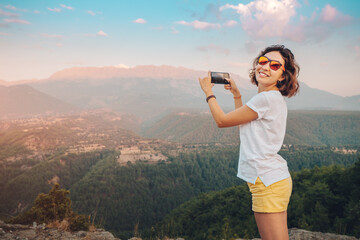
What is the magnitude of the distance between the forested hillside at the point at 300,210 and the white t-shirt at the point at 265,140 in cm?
539

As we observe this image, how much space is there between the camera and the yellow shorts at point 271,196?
239cm

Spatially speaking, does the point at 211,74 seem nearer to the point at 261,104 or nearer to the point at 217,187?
the point at 261,104

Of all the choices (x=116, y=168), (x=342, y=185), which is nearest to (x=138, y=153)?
(x=116, y=168)

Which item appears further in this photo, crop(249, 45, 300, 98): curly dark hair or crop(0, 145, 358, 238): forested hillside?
crop(0, 145, 358, 238): forested hillside

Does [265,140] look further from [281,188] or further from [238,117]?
[281,188]

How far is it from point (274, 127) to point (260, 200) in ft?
2.65

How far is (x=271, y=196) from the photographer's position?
2.39 meters

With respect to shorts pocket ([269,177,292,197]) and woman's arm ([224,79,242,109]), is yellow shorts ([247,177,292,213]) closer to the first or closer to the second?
shorts pocket ([269,177,292,197])

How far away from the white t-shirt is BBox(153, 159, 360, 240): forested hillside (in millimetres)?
5394

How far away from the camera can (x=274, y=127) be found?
8.20 ft

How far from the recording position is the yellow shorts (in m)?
2.39

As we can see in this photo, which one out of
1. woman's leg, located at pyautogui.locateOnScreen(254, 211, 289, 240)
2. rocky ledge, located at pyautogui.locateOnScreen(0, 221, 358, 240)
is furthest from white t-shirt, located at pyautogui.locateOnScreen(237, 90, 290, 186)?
rocky ledge, located at pyautogui.locateOnScreen(0, 221, 358, 240)

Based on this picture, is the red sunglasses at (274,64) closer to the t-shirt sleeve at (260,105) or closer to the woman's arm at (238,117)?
the t-shirt sleeve at (260,105)

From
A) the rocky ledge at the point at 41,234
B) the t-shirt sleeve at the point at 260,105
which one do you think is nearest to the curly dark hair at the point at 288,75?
the t-shirt sleeve at the point at 260,105
